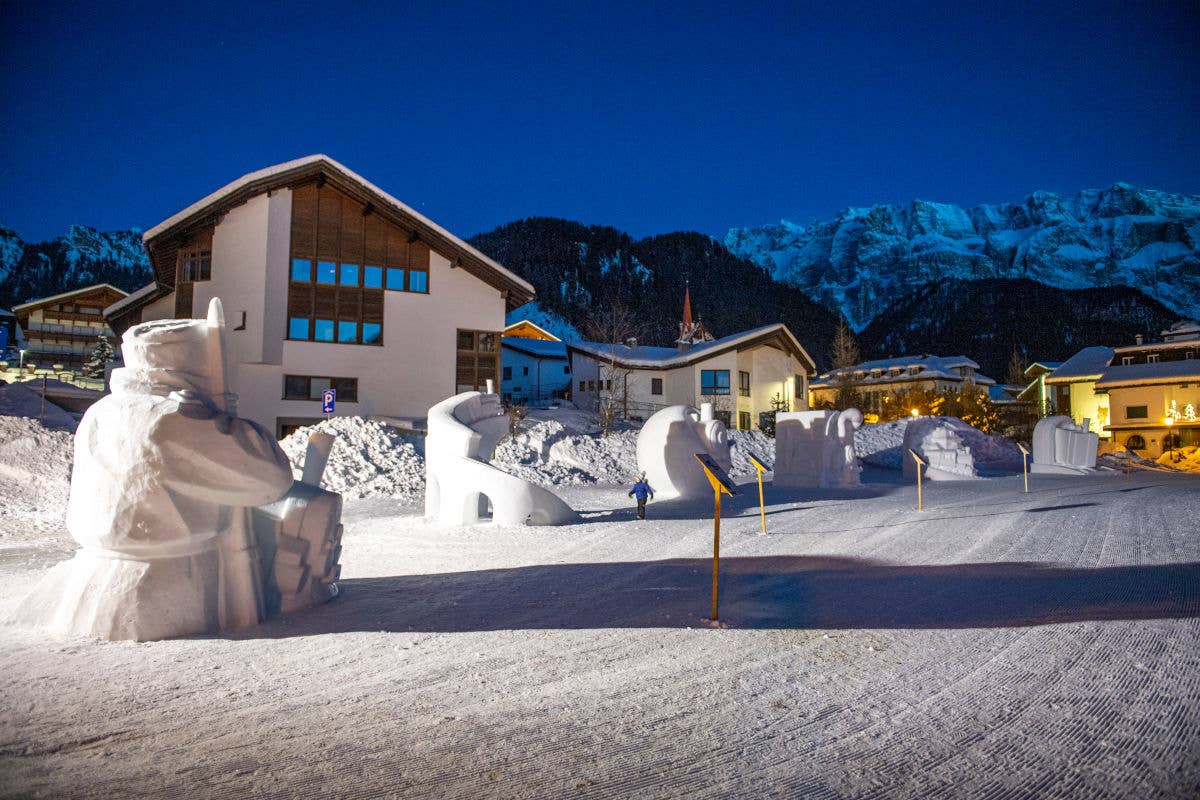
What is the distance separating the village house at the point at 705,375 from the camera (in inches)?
1581

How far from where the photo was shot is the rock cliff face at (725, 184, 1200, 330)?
12900 cm

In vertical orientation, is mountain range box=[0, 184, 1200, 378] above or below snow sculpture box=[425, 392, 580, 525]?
above

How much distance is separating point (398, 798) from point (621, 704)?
4.93 feet

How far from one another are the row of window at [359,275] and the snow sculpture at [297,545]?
24.7 m

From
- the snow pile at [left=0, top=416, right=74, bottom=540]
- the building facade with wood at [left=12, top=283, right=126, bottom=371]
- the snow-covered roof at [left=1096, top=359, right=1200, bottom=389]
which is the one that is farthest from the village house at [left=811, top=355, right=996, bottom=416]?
the building facade with wood at [left=12, top=283, right=126, bottom=371]

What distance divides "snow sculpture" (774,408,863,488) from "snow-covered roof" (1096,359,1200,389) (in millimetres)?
35502

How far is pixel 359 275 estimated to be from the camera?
29.7 m

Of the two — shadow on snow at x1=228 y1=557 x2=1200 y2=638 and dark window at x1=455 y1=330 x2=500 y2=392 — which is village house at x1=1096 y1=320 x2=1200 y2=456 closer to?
dark window at x1=455 y1=330 x2=500 y2=392

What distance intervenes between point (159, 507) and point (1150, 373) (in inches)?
2137

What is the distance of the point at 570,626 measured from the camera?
19.4 ft

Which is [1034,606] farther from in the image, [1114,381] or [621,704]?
[1114,381]

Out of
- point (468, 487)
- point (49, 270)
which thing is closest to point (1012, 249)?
point (468, 487)

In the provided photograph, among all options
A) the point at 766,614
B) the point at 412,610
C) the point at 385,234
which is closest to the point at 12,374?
the point at 385,234

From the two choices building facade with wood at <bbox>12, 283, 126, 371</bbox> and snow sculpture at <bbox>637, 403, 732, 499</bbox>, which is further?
building facade with wood at <bbox>12, 283, 126, 371</bbox>
